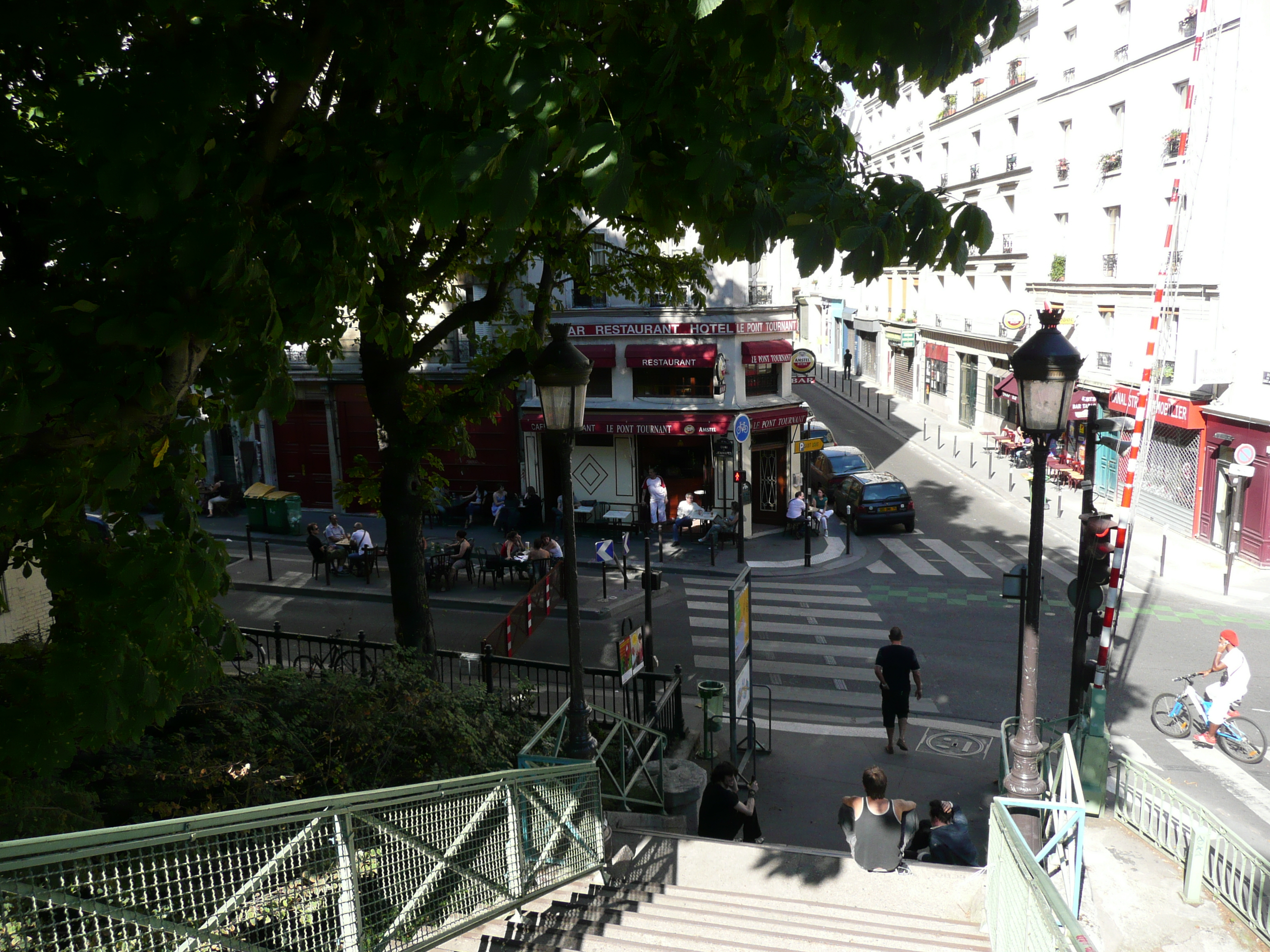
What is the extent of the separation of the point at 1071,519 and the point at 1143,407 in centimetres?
646

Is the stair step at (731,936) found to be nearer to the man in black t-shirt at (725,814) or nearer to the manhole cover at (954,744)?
the man in black t-shirt at (725,814)

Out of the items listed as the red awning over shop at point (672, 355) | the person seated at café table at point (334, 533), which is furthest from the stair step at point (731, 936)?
the red awning over shop at point (672, 355)

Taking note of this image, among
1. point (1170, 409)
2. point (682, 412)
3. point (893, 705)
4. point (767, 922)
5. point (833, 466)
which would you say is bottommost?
point (893, 705)

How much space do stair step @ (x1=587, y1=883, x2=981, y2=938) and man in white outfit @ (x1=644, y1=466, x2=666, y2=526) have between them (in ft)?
53.6

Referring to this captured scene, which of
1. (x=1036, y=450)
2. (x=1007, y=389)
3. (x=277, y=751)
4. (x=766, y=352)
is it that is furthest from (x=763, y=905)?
(x=1007, y=389)

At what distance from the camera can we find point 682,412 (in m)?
23.9

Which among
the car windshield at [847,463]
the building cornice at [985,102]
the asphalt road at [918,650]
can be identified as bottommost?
the asphalt road at [918,650]

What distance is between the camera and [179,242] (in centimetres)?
408

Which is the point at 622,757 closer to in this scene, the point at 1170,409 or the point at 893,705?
the point at 893,705

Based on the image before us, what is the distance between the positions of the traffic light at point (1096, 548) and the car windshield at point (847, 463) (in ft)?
53.7

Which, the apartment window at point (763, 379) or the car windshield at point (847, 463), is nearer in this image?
the apartment window at point (763, 379)

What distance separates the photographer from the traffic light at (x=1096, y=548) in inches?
403

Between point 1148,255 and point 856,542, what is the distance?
11.2 meters

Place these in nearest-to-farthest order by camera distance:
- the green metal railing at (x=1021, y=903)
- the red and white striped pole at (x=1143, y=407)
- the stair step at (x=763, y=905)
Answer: the green metal railing at (x=1021, y=903) < the stair step at (x=763, y=905) < the red and white striped pole at (x=1143, y=407)
